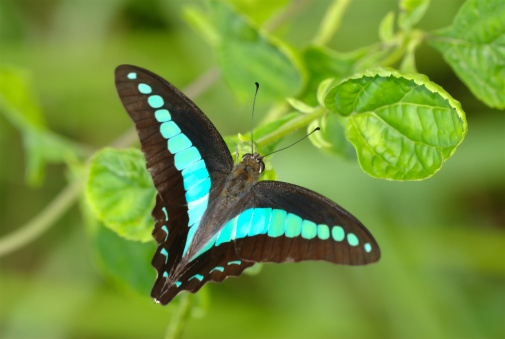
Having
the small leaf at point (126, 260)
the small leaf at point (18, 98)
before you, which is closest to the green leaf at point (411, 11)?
the small leaf at point (126, 260)

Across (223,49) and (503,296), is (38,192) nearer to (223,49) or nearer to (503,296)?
(223,49)

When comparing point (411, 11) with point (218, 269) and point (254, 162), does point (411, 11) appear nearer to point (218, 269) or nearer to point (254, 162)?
point (254, 162)

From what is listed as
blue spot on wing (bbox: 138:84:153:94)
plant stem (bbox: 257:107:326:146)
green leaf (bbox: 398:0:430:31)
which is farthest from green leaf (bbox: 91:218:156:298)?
green leaf (bbox: 398:0:430:31)

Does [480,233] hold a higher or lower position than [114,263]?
higher

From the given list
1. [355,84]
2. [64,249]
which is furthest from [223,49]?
[64,249]

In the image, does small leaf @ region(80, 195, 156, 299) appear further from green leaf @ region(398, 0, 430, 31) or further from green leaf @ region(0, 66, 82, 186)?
green leaf @ region(398, 0, 430, 31)
